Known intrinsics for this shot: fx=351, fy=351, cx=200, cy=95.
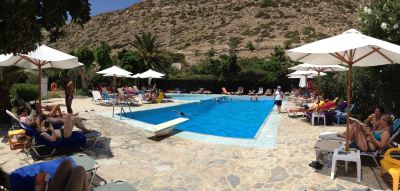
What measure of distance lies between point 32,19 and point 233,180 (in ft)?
13.1

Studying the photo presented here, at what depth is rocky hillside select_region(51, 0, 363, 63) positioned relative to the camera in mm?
50812

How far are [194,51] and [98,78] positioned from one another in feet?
72.6

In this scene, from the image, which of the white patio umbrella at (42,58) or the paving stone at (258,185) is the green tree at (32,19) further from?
the white patio umbrella at (42,58)

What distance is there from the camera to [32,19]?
10.8 feet

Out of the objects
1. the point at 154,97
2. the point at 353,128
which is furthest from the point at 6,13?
the point at 154,97

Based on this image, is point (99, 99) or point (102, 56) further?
point (102, 56)

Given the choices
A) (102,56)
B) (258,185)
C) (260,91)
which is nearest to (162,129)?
(258,185)

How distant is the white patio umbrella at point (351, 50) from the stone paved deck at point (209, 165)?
1052mm

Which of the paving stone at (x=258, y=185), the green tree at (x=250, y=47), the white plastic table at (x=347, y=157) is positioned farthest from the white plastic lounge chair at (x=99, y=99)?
the green tree at (x=250, y=47)

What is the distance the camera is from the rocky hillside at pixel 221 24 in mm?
50812

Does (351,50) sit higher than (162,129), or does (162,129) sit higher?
(351,50)

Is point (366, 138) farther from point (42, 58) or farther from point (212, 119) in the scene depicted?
point (212, 119)

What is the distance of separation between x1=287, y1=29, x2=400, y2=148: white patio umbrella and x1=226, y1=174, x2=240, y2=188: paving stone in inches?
81.1

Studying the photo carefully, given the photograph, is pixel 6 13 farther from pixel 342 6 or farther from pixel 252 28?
pixel 342 6
